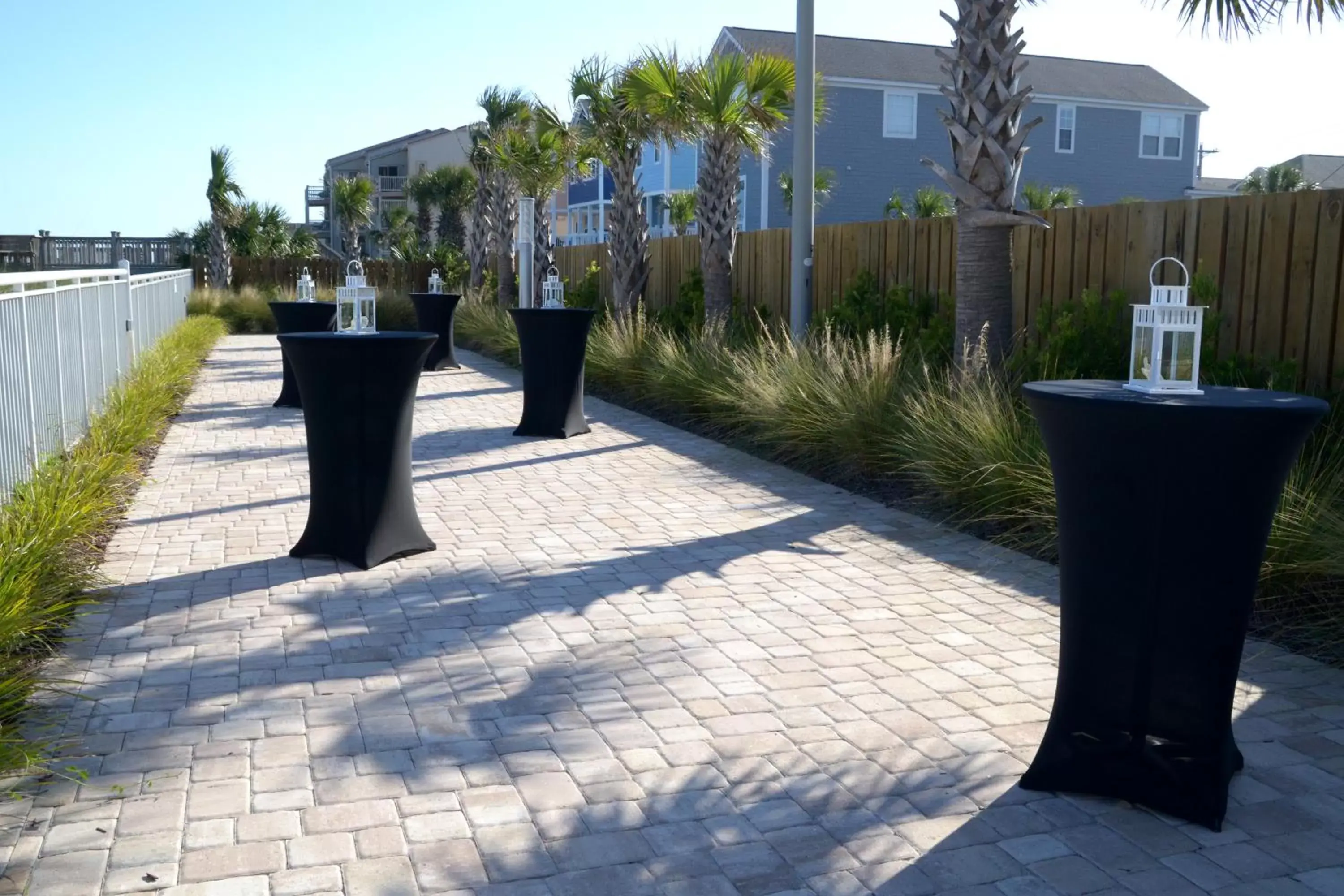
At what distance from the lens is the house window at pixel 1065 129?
118 feet

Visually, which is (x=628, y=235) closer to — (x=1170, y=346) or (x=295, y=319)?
(x=295, y=319)

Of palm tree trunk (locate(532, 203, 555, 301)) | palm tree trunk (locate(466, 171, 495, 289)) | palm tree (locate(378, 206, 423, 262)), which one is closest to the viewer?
palm tree trunk (locate(532, 203, 555, 301))

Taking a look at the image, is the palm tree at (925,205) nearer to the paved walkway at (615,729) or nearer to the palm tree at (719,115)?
the palm tree at (719,115)

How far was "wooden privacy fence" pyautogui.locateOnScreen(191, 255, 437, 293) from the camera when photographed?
3516 centimetres

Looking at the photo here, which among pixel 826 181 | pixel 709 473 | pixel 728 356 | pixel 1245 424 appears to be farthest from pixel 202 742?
pixel 826 181

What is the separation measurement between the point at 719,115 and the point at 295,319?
5753mm

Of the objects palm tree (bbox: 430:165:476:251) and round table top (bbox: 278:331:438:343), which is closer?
round table top (bbox: 278:331:438:343)

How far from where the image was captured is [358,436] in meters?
6.77

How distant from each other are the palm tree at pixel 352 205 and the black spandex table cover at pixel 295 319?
98.0 feet

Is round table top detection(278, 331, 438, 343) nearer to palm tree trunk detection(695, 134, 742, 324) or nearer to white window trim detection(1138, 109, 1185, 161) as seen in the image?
palm tree trunk detection(695, 134, 742, 324)

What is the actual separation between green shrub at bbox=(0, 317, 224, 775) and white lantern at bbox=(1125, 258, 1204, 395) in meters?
3.91

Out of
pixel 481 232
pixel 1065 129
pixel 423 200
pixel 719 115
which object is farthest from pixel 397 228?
pixel 719 115

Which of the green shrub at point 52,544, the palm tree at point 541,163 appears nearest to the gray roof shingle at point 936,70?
the palm tree at point 541,163

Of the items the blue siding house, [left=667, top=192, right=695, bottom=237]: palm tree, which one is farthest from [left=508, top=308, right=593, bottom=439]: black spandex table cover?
[left=667, top=192, right=695, bottom=237]: palm tree
